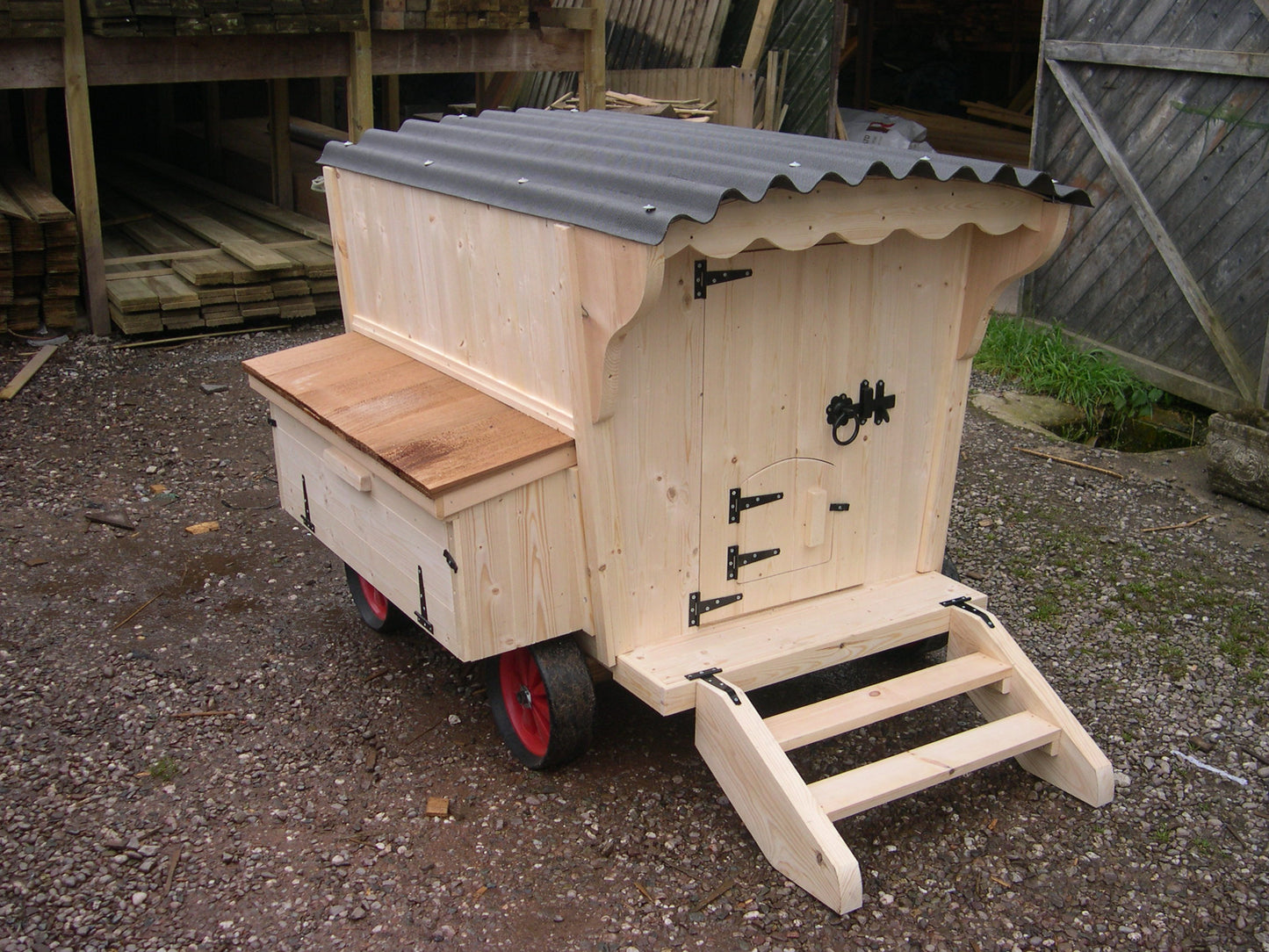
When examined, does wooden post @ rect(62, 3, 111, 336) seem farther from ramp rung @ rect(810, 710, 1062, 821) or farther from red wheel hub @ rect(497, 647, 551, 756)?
ramp rung @ rect(810, 710, 1062, 821)

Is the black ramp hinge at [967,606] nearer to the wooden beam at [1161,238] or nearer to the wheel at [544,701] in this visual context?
the wheel at [544,701]

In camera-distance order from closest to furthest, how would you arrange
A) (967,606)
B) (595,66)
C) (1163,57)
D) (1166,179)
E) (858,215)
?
(858,215) → (967,606) → (1163,57) → (1166,179) → (595,66)

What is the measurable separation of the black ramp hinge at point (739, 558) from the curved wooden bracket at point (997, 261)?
0.92 metres

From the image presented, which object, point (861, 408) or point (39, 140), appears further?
point (39, 140)

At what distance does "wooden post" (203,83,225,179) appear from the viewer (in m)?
11.1

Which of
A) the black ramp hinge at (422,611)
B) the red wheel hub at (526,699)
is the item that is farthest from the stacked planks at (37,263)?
the red wheel hub at (526,699)

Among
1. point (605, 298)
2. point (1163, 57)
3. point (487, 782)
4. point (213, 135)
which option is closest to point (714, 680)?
point (487, 782)

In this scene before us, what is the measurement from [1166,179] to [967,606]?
13.8ft

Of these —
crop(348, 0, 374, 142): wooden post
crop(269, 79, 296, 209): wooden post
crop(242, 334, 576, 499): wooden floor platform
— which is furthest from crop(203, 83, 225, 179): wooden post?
crop(242, 334, 576, 499): wooden floor platform

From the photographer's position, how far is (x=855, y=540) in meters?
4.02

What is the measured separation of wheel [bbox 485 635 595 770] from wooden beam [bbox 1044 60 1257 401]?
4743mm

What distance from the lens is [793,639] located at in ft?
12.2

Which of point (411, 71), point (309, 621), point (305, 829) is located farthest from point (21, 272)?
Result: point (305, 829)

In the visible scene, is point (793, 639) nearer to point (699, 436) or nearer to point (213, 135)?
point (699, 436)
